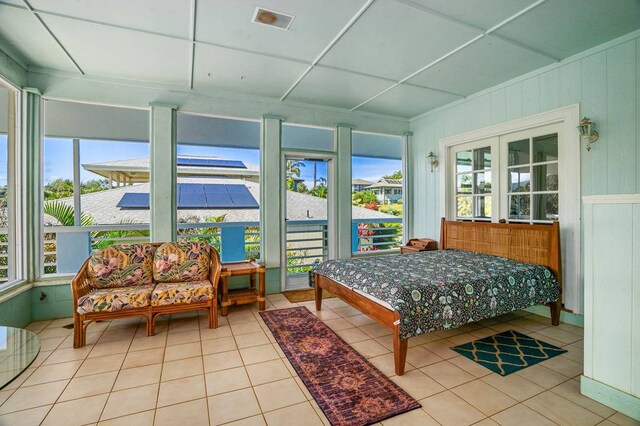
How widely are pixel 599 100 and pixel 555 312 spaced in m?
2.24

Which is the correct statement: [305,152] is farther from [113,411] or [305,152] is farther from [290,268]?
[113,411]

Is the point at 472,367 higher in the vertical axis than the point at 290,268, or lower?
lower

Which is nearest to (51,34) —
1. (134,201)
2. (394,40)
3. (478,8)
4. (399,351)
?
(134,201)

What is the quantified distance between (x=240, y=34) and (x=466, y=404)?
11.3ft

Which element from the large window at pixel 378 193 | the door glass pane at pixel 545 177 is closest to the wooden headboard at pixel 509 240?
the door glass pane at pixel 545 177

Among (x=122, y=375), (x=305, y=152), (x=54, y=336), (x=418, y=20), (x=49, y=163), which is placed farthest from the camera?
(x=305, y=152)

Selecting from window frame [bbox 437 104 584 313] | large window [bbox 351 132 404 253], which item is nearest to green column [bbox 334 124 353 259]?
large window [bbox 351 132 404 253]

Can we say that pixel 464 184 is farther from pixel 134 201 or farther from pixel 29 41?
pixel 29 41

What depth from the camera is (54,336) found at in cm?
309

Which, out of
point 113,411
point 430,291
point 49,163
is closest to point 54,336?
point 113,411

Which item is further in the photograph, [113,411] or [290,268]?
[290,268]

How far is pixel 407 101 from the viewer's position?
4.68m

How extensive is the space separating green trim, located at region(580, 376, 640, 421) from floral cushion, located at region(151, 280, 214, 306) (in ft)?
10.6

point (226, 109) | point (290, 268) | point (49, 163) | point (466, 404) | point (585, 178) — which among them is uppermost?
point (226, 109)
